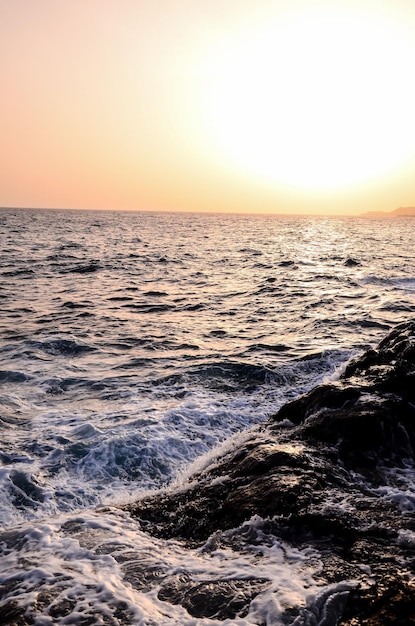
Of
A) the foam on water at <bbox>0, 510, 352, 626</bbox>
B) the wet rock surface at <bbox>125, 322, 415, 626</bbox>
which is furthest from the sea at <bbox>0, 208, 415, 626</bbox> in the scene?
the wet rock surface at <bbox>125, 322, 415, 626</bbox>

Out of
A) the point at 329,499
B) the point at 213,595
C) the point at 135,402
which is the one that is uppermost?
the point at 329,499

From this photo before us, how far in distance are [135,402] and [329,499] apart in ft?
18.8

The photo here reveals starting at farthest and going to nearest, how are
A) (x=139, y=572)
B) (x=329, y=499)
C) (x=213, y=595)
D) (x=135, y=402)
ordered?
(x=135, y=402), (x=329, y=499), (x=139, y=572), (x=213, y=595)

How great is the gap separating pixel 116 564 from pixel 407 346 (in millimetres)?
6854

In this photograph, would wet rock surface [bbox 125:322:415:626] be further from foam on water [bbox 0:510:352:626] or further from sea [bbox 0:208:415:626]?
sea [bbox 0:208:415:626]

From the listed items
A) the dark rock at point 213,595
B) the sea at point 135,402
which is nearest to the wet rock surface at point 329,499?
the dark rock at point 213,595

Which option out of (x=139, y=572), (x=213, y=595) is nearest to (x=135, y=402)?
(x=139, y=572)

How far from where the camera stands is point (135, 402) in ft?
32.8

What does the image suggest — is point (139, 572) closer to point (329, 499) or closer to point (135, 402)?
point (329, 499)

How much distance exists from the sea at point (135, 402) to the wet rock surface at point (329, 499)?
22 cm

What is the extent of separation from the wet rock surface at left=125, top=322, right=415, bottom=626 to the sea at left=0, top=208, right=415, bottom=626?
0.22m

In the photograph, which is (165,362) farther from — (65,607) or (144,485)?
(65,607)

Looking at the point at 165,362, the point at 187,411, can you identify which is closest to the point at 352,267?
the point at 165,362

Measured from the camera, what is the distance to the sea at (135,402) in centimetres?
418
